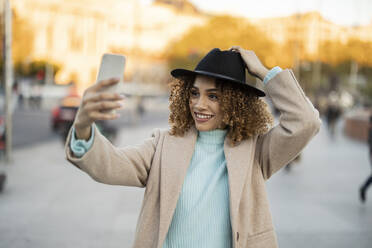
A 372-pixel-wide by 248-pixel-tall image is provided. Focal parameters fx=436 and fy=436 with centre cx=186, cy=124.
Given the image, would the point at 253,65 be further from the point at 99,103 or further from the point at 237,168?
the point at 99,103

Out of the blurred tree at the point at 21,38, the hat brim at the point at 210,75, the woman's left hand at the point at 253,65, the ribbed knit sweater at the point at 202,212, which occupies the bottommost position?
the ribbed knit sweater at the point at 202,212

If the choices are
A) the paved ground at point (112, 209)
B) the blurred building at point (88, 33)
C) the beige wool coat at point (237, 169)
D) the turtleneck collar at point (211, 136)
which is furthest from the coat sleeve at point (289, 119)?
the blurred building at point (88, 33)

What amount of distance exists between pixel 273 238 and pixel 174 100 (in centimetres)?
91

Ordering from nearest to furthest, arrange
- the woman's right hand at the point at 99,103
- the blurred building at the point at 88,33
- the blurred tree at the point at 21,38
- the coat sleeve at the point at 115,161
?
the woman's right hand at the point at 99,103
the coat sleeve at the point at 115,161
the blurred tree at the point at 21,38
the blurred building at the point at 88,33

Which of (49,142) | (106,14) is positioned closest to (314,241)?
(49,142)

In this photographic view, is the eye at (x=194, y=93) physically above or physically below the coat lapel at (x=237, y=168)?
above

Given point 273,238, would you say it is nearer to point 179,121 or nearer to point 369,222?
point 179,121

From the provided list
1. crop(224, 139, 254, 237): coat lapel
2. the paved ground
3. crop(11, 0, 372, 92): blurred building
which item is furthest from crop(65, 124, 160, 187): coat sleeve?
crop(11, 0, 372, 92): blurred building

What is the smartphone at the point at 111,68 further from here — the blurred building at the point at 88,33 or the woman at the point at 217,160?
the blurred building at the point at 88,33

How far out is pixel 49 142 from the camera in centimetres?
1509

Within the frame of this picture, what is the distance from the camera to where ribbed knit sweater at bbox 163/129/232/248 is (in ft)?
6.91

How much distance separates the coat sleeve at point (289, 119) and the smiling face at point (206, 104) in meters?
0.27

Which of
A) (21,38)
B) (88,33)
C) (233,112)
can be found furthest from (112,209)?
(88,33)

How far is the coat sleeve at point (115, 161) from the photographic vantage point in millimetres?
1796
